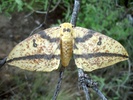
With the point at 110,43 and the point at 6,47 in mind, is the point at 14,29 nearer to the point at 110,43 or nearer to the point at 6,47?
the point at 6,47

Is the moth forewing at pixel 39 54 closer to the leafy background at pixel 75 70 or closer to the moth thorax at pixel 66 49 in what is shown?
the moth thorax at pixel 66 49

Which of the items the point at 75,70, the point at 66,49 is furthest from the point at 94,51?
the point at 75,70

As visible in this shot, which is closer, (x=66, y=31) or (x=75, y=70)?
(x=66, y=31)

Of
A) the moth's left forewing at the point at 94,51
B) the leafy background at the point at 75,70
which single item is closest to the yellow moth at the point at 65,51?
the moth's left forewing at the point at 94,51

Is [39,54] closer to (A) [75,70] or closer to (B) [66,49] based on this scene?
(B) [66,49]

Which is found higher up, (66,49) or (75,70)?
(66,49)

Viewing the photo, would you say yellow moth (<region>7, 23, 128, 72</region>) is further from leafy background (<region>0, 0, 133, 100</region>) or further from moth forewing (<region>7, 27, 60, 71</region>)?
leafy background (<region>0, 0, 133, 100</region>)

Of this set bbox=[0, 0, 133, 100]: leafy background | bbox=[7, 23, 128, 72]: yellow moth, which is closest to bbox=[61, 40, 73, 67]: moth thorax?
bbox=[7, 23, 128, 72]: yellow moth
